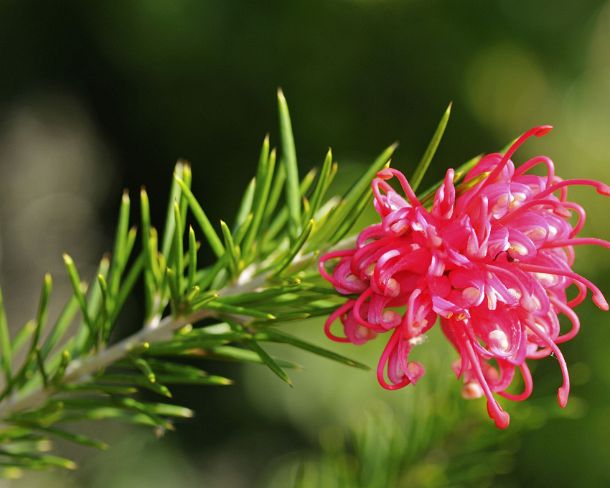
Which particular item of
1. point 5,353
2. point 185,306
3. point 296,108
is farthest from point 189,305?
point 296,108

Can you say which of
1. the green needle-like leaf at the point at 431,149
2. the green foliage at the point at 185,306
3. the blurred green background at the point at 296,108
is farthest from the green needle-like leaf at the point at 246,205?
the blurred green background at the point at 296,108

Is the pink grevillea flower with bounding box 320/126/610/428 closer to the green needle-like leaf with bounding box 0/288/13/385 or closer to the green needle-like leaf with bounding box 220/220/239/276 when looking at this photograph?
the green needle-like leaf with bounding box 220/220/239/276

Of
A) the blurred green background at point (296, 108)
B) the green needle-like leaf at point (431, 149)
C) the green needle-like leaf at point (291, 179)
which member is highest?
the green needle-like leaf at point (431, 149)

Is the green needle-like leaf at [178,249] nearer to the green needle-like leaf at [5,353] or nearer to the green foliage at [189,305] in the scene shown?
the green foliage at [189,305]

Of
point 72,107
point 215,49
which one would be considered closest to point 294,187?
point 215,49

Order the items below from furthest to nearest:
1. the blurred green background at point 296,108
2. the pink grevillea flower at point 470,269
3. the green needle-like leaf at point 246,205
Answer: the blurred green background at point 296,108 → the green needle-like leaf at point 246,205 → the pink grevillea flower at point 470,269
